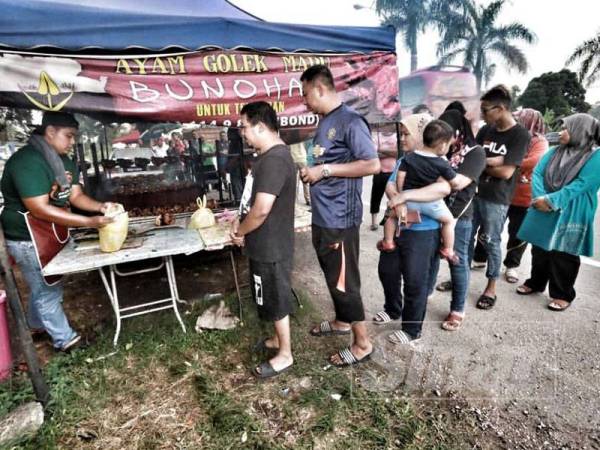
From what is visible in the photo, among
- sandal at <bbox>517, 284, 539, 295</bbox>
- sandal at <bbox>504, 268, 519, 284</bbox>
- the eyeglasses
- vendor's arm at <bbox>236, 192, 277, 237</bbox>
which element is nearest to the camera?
vendor's arm at <bbox>236, 192, 277, 237</bbox>

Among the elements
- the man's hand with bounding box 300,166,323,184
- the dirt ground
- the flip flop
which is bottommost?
the dirt ground

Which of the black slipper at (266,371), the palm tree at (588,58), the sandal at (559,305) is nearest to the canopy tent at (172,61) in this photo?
the black slipper at (266,371)

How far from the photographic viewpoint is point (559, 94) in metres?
24.9

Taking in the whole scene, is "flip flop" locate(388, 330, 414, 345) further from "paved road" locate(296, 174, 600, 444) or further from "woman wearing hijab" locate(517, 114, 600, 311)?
"woman wearing hijab" locate(517, 114, 600, 311)

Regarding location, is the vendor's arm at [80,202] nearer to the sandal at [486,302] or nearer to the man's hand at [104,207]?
the man's hand at [104,207]

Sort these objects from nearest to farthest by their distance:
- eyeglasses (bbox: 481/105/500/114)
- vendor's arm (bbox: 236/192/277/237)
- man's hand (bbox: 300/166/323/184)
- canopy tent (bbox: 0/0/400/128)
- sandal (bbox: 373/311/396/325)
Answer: vendor's arm (bbox: 236/192/277/237) → man's hand (bbox: 300/166/323/184) → canopy tent (bbox: 0/0/400/128) → eyeglasses (bbox: 481/105/500/114) → sandal (bbox: 373/311/396/325)

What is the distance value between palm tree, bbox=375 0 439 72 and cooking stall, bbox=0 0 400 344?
82.7 ft

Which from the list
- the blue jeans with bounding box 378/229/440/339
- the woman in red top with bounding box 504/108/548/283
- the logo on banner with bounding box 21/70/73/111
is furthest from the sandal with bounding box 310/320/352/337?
the logo on banner with bounding box 21/70/73/111

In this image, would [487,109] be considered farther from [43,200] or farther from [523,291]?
[43,200]

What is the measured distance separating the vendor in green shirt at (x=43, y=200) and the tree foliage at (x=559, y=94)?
97.9 ft

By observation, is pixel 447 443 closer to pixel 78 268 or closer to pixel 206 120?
pixel 78 268

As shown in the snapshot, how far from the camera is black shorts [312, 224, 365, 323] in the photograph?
88.8 inches

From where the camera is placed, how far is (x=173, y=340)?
278cm

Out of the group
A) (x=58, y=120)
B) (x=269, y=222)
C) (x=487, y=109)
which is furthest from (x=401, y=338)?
(x=58, y=120)
